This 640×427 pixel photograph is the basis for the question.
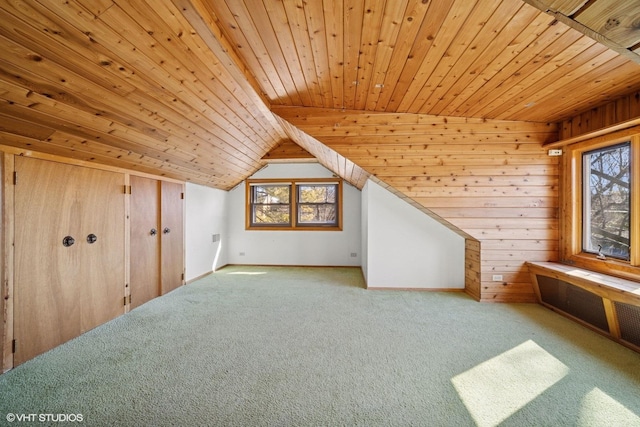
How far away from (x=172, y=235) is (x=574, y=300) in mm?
5118

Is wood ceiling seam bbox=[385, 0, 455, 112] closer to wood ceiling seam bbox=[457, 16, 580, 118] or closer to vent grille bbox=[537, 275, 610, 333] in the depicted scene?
wood ceiling seam bbox=[457, 16, 580, 118]

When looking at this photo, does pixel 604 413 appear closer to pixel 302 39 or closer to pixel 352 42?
pixel 352 42

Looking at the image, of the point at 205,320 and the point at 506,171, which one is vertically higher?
the point at 506,171

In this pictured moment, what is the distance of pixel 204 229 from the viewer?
4.75m

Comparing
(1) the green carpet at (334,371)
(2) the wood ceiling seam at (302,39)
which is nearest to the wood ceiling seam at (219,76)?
(2) the wood ceiling seam at (302,39)

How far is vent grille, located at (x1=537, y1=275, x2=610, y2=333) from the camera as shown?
7.99 feet

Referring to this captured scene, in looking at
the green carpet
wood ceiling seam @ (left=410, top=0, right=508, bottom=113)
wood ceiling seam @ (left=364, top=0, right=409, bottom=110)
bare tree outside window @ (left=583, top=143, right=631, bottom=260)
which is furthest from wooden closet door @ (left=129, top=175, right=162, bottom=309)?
bare tree outside window @ (left=583, top=143, right=631, bottom=260)

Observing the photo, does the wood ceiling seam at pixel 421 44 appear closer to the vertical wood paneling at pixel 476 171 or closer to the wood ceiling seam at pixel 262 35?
the vertical wood paneling at pixel 476 171

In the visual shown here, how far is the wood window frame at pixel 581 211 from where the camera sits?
2359 mm

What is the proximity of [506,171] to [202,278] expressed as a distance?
16.2 feet

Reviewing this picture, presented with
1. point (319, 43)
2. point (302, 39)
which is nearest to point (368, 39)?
point (319, 43)

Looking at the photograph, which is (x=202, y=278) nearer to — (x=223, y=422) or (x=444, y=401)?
(x=223, y=422)

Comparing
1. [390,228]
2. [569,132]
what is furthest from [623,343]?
[390,228]

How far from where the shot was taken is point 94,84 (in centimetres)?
165
